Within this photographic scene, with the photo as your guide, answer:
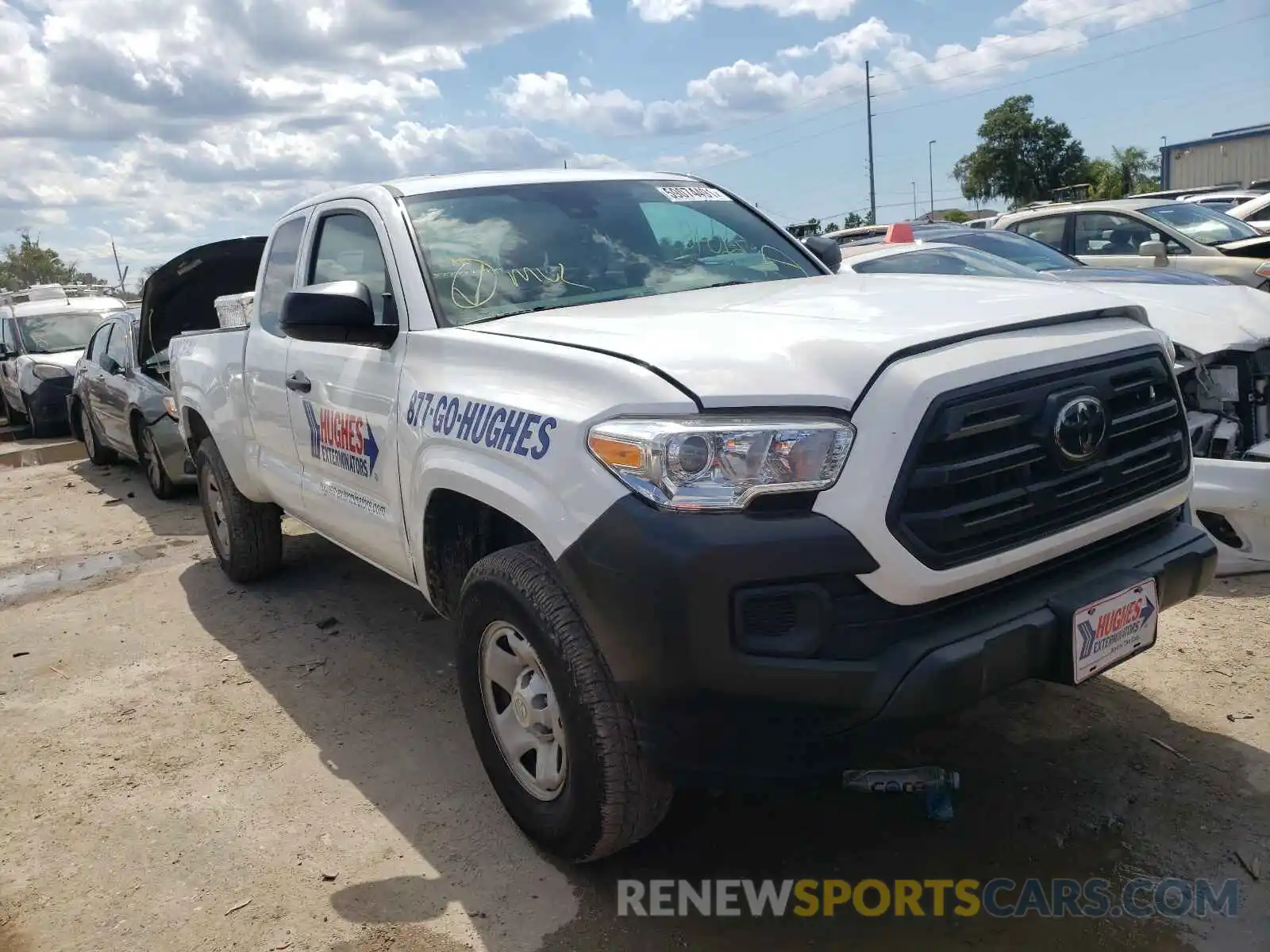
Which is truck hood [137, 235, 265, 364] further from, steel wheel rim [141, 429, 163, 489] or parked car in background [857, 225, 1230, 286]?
parked car in background [857, 225, 1230, 286]

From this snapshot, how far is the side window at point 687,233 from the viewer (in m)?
3.96

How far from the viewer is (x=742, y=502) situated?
2330 mm

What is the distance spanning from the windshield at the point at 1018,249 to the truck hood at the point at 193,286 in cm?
551

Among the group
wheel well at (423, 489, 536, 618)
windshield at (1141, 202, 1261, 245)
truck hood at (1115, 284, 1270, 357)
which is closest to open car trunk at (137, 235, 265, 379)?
wheel well at (423, 489, 536, 618)

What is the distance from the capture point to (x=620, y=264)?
3756mm

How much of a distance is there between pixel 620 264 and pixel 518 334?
790mm

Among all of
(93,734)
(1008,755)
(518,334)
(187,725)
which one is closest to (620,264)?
(518,334)

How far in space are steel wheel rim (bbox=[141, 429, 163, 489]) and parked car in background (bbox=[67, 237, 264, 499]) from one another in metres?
0.01

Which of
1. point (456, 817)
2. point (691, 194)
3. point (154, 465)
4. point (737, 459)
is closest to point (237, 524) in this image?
point (456, 817)

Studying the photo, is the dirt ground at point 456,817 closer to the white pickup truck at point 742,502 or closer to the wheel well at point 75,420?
the white pickup truck at point 742,502

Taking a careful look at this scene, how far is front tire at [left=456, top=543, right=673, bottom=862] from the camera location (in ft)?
8.48

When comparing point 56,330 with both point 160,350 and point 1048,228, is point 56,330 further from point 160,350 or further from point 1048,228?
point 1048,228

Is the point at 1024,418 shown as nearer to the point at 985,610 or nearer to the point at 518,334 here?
the point at 985,610

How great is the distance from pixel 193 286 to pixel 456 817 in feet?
21.0
